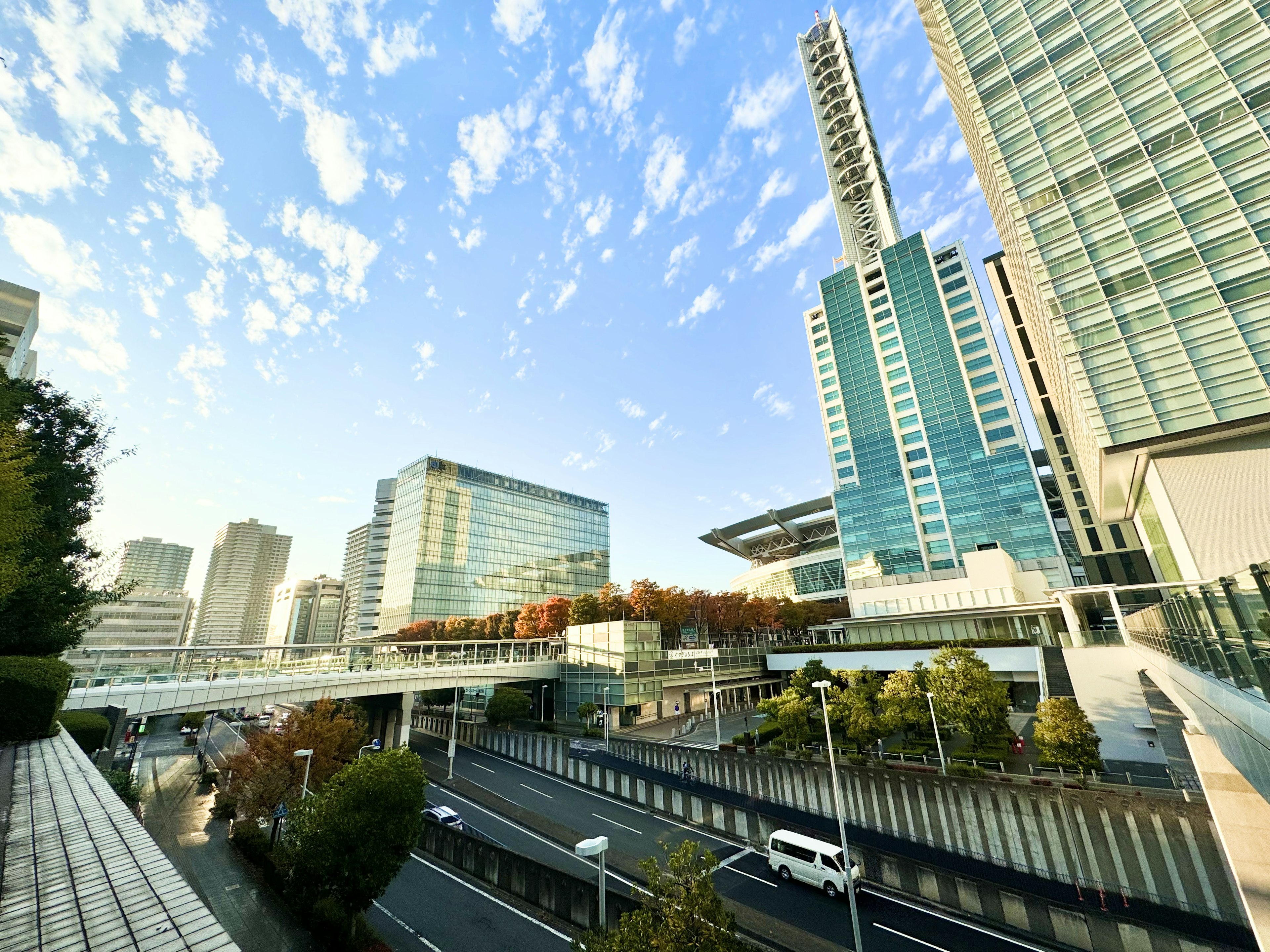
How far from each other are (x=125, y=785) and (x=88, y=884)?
23.5 meters

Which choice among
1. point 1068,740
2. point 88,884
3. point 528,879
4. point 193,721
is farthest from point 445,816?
point 193,721

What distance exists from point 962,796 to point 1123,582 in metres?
62.0

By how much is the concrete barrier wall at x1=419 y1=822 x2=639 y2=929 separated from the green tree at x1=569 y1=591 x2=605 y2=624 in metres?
36.7

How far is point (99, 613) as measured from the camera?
12838cm

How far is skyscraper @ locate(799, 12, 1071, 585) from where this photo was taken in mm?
64438

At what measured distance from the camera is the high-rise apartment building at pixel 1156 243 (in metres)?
23.0

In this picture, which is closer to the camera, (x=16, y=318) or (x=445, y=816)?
(x=445, y=816)

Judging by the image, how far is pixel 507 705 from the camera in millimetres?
47844

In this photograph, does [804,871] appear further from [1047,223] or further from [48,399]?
[48,399]

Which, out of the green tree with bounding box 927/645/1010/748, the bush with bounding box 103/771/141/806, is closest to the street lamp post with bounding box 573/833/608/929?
the bush with bounding box 103/771/141/806

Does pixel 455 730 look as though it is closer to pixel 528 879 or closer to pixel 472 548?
pixel 528 879

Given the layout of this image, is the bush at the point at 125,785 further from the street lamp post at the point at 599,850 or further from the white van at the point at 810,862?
the white van at the point at 810,862

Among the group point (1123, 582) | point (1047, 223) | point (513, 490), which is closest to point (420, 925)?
point (1047, 223)

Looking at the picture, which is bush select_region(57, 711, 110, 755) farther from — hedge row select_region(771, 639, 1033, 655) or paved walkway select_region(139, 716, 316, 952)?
hedge row select_region(771, 639, 1033, 655)
